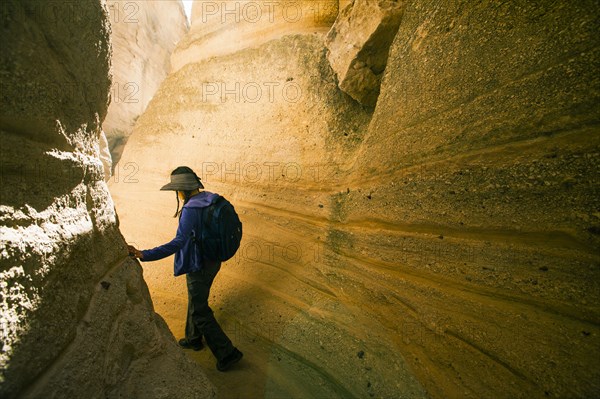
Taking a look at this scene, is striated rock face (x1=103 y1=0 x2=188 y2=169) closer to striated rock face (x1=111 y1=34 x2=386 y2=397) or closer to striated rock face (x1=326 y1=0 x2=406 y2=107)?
striated rock face (x1=111 y1=34 x2=386 y2=397)

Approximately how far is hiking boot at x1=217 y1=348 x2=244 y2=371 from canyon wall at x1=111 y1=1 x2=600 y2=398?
14 cm

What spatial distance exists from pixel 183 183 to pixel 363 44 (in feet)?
7.35

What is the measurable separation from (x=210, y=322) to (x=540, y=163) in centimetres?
266

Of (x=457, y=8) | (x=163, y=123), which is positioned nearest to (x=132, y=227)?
(x=163, y=123)

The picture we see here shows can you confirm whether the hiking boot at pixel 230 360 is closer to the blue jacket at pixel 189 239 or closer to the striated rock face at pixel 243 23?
the blue jacket at pixel 189 239

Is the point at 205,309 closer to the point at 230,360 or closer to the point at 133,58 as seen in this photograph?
the point at 230,360

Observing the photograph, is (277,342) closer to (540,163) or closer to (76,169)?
(76,169)

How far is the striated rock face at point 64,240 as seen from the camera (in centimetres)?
111

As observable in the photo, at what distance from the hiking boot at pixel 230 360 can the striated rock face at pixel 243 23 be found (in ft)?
13.6

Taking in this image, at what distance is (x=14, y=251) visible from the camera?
1.08 m

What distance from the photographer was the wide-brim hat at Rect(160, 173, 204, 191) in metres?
Answer: 2.51

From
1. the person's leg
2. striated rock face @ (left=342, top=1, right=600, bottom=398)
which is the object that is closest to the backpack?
the person's leg

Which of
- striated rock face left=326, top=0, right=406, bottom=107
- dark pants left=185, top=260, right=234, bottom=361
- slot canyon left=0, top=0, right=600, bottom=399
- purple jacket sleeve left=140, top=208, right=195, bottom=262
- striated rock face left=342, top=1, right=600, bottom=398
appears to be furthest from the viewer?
striated rock face left=326, top=0, right=406, bottom=107

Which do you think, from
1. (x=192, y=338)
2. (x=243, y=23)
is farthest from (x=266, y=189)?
(x=243, y=23)
